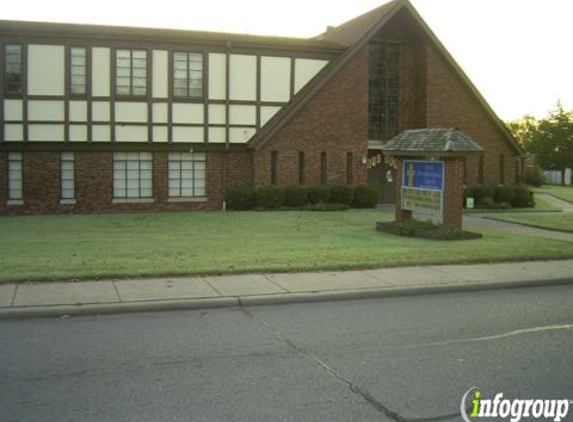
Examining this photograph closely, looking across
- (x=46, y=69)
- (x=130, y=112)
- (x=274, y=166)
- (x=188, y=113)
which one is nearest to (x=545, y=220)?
(x=274, y=166)

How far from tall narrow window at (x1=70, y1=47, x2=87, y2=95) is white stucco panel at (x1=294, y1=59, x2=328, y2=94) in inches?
318

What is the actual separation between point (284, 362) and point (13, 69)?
21553mm

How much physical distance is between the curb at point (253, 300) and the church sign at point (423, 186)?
6375mm

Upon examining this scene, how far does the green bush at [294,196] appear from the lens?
2703 centimetres

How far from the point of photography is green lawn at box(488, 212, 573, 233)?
69.7ft

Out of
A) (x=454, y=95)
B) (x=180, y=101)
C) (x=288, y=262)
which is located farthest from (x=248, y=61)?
(x=288, y=262)

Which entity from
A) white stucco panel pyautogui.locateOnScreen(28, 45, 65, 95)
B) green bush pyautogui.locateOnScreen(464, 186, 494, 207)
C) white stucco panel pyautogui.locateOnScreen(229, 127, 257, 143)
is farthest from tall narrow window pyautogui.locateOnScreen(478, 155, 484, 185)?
white stucco panel pyautogui.locateOnScreen(28, 45, 65, 95)

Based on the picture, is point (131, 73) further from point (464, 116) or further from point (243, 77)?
point (464, 116)

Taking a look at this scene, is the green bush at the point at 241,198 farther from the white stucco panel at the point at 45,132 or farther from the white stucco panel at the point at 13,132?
the white stucco panel at the point at 13,132

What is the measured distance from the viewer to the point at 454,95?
30250 millimetres

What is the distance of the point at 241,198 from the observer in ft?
87.0

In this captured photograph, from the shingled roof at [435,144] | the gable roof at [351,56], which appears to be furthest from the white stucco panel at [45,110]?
the shingled roof at [435,144]

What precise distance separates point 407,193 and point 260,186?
8712mm

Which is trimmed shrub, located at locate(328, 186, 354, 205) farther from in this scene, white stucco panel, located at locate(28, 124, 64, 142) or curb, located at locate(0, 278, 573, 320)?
curb, located at locate(0, 278, 573, 320)
